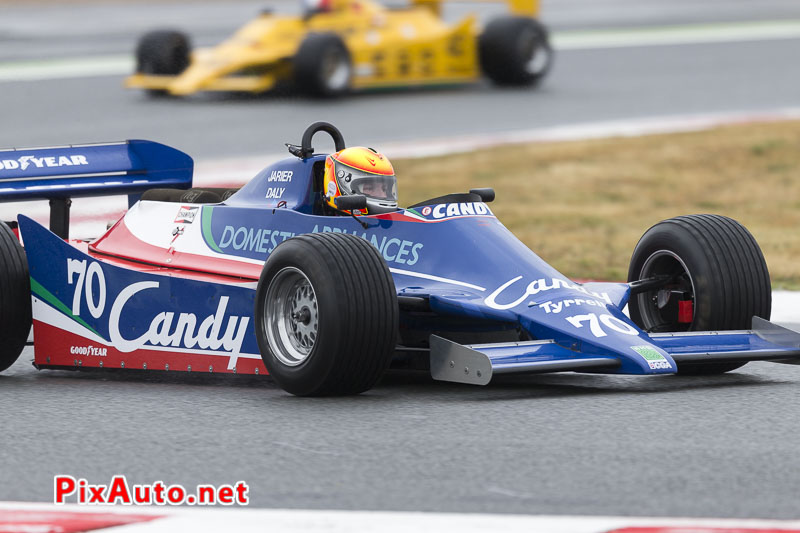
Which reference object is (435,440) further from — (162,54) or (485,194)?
(162,54)

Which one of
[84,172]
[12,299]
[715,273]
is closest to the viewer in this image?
[715,273]

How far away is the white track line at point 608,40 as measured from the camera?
2506 cm

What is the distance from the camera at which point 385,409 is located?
21.7ft

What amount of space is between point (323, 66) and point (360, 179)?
1393 cm

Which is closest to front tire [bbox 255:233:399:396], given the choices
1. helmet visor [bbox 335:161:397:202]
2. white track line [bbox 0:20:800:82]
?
helmet visor [bbox 335:161:397:202]

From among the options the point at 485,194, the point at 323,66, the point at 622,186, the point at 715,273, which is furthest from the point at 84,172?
the point at 323,66

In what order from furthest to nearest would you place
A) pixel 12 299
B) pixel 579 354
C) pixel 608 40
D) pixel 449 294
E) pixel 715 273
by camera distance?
pixel 608 40, pixel 12 299, pixel 715 273, pixel 449 294, pixel 579 354

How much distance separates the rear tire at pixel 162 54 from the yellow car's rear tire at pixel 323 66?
181cm

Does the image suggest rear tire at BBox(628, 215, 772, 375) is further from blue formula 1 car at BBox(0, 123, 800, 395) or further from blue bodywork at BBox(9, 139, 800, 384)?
blue bodywork at BBox(9, 139, 800, 384)

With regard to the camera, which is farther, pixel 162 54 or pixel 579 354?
pixel 162 54

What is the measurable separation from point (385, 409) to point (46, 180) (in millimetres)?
3256

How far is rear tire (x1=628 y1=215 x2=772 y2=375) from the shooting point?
291 inches

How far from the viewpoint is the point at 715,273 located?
7.39 metres

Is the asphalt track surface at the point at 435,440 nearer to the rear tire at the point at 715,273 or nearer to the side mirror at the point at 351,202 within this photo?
the rear tire at the point at 715,273
